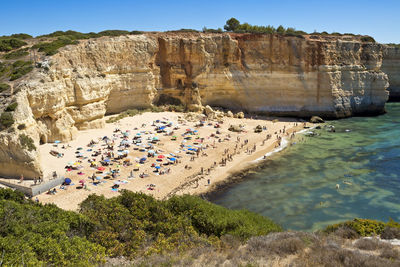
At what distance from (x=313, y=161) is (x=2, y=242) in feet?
83.5

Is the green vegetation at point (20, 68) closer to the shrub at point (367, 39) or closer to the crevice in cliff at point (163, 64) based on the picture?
the crevice in cliff at point (163, 64)

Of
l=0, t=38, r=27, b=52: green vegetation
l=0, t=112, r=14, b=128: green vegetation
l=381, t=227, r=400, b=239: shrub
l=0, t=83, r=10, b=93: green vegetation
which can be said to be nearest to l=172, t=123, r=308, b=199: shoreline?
l=381, t=227, r=400, b=239: shrub

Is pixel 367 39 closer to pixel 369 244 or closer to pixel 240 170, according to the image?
pixel 240 170

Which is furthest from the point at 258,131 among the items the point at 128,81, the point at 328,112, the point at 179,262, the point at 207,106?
the point at 179,262

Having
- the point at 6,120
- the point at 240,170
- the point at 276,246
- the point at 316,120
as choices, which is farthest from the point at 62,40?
the point at 276,246

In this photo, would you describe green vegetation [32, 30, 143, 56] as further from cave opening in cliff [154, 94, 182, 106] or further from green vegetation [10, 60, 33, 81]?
cave opening in cliff [154, 94, 182, 106]

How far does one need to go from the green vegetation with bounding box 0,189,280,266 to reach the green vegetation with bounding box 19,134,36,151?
293 inches

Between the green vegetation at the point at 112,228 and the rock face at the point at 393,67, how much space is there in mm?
60997

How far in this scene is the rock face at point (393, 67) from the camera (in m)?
59.3

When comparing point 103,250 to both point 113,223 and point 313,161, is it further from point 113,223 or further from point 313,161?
point 313,161

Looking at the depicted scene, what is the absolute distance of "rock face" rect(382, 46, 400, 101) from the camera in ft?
195

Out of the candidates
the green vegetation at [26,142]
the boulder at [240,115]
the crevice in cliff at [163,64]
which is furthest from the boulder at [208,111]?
the green vegetation at [26,142]

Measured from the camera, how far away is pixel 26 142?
843 inches

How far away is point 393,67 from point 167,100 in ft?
160
